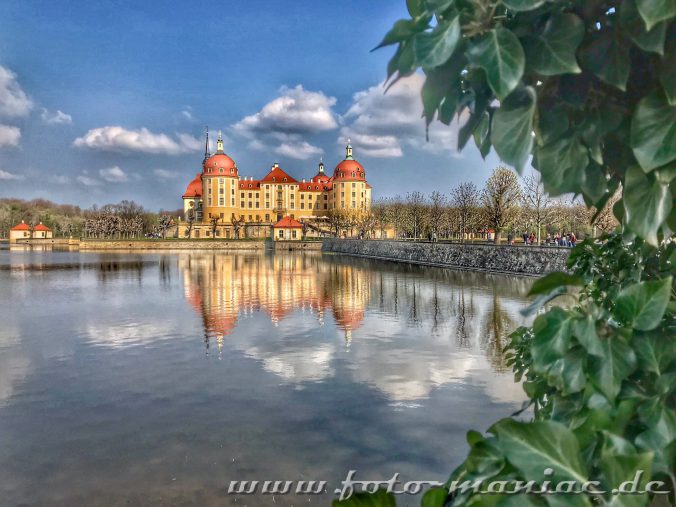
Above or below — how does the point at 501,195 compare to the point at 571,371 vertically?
above

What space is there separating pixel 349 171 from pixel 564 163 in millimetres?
112228

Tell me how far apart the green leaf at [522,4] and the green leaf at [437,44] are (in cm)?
9

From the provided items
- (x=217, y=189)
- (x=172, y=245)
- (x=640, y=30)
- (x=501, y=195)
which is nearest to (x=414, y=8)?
(x=640, y=30)

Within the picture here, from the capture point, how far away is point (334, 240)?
7225cm

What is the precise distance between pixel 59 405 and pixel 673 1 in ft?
27.0

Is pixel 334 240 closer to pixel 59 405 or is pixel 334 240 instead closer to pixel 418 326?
pixel 418 326

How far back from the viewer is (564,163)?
3.33ft

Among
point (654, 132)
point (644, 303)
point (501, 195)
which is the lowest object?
point (644, 303)

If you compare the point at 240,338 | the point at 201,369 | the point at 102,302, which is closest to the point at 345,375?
the point at 201,369

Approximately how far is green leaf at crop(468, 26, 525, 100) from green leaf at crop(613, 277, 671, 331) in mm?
417

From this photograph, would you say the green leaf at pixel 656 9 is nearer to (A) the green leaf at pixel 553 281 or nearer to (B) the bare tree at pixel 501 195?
(A) the green leaf at pixel 553 281

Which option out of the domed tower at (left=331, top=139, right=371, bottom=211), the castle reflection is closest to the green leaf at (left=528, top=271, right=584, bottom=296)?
the castle reflection

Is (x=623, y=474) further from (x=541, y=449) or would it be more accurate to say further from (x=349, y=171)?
(x=349, y=171)

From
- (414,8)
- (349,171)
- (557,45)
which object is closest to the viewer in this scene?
(557,45)
